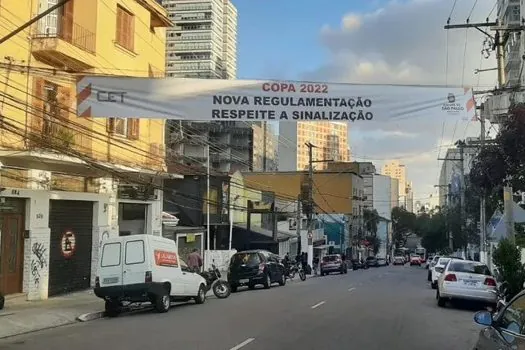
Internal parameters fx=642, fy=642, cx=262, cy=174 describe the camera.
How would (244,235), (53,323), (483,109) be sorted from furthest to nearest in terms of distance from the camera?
1. (244,235)
2. (483,109)
3. (53,323)

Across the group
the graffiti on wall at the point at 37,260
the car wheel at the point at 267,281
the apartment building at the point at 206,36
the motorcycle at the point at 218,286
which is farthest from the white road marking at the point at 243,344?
the apartment building at the point at 206,36

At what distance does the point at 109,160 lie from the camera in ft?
77.4

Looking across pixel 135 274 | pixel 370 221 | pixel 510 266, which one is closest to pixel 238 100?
pixel 135 274

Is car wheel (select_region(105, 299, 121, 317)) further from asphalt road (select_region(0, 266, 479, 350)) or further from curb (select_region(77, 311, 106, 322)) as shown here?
asphalt road (select_region(0, 266, 479, 350))

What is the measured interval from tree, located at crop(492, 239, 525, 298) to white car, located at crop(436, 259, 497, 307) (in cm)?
250

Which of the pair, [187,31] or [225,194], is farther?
[225,194]

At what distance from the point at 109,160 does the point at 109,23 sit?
5.08 meters

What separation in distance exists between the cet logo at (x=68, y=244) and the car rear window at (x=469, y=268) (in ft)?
42.8

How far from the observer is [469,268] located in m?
20.3

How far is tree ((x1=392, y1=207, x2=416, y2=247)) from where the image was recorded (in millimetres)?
141625

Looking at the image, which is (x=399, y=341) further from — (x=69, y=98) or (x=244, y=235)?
(x=244, y=235)

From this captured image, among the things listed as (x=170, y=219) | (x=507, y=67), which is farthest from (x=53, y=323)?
(x=507, y=67)

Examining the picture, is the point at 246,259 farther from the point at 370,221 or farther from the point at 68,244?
the point at 370,221

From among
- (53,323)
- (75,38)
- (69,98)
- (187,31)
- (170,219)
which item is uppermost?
(187,31)
